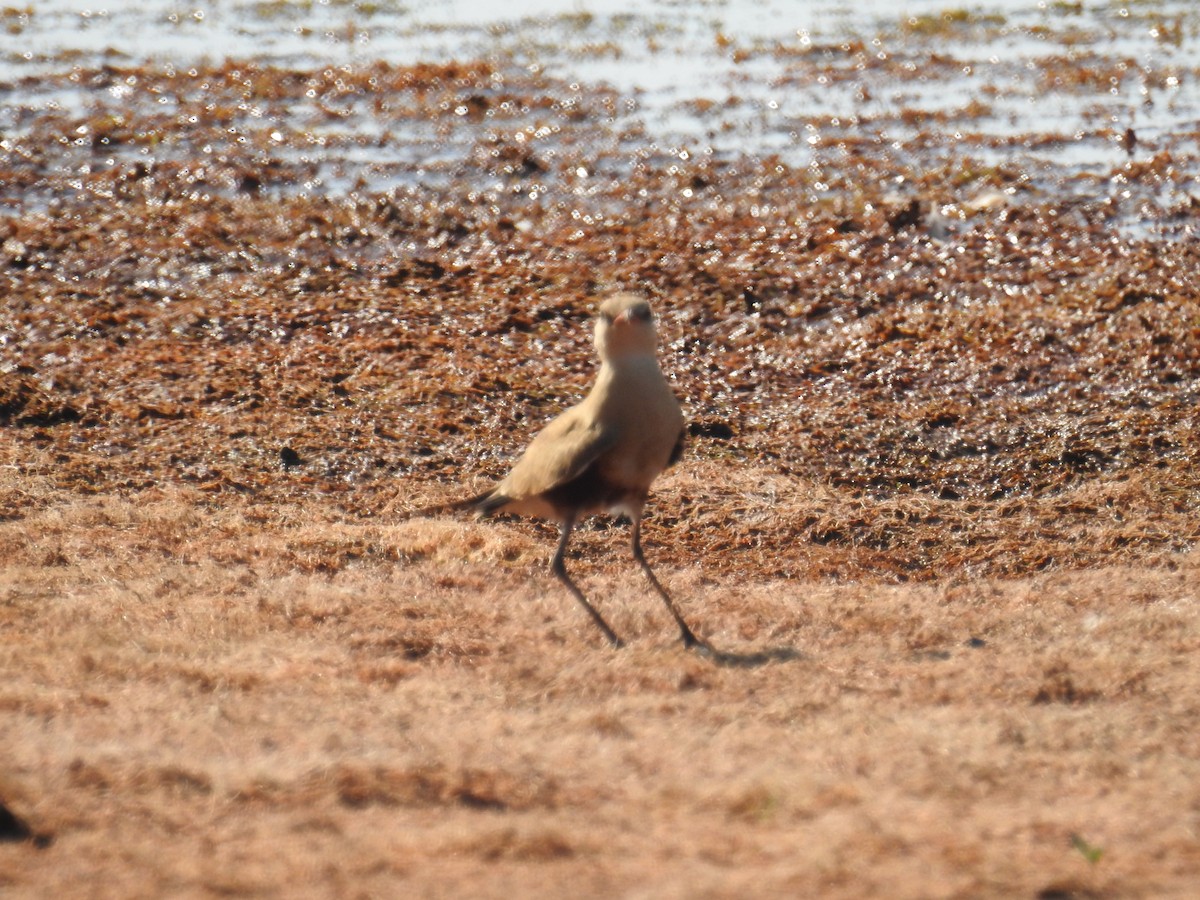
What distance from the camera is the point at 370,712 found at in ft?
14.6

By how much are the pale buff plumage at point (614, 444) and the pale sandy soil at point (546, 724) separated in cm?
33

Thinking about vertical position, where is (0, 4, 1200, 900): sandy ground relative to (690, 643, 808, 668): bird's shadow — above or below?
above

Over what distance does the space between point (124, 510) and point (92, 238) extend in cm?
442

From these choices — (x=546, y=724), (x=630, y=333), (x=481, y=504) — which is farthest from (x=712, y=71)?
(x=546, y=724)

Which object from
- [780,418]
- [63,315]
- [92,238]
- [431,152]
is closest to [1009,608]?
[780,418]

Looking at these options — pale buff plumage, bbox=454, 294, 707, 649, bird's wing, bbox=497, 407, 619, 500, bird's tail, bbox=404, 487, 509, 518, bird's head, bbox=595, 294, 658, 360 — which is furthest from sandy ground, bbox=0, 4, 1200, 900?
bird's head, bbox=595, 294, 658, 360

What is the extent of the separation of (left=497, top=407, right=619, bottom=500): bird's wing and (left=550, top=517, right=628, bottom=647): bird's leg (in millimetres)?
201

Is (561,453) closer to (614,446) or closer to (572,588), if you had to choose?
(614,446)

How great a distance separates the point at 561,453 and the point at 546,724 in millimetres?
1348

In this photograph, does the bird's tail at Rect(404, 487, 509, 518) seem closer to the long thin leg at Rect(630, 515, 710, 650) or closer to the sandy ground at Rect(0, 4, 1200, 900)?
the sandy ground at Rect(0, 4, 1200, 900)

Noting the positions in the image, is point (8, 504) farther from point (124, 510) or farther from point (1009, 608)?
point (1009, 608)

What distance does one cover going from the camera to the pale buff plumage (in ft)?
17.8

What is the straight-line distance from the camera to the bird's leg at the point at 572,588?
5426 mm

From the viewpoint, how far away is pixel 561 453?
5.55 metres
